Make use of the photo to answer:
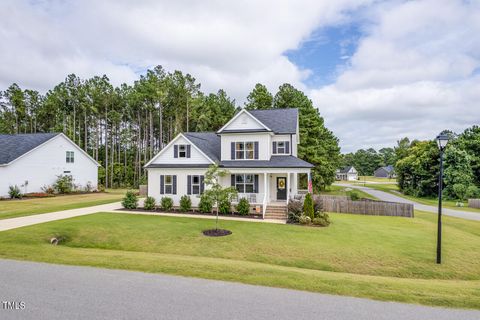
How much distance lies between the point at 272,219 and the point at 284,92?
24.1 metres

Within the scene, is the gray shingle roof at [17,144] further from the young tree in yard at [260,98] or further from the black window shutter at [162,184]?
the young tree in yard at [260,98]

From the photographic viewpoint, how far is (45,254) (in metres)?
8.91

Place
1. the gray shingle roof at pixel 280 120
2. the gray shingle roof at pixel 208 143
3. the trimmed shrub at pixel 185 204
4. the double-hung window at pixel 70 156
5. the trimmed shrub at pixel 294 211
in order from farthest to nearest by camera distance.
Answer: the double-hung window at pixel 70 156, the gray shingle roof at pixel 280 120, the gray shingle roof at pixel 208 143, the trimmed shrub at pixel 185 204, the trimmed shrub at pixel 294 211

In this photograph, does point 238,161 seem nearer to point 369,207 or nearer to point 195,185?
point 195,185

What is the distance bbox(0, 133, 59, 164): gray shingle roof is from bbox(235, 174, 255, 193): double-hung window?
78.3 ft

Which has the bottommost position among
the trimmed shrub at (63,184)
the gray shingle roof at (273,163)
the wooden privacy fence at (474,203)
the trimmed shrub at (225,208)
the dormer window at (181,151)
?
the wooden privacy fence at (474,203)

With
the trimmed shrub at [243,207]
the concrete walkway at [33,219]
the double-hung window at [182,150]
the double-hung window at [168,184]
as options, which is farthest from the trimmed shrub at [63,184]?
the trimmed shrub at [243,207]

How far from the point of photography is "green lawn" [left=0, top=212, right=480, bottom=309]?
685 centimetres

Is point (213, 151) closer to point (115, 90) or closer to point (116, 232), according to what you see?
point (116, 232)

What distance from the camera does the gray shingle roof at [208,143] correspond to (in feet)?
67.6

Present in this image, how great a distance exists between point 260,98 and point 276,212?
22517 mm

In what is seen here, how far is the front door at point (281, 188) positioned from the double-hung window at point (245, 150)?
322cm

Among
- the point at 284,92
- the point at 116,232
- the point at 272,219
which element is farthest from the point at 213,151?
the point at 284,92

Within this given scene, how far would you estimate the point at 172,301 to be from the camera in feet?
17.9
